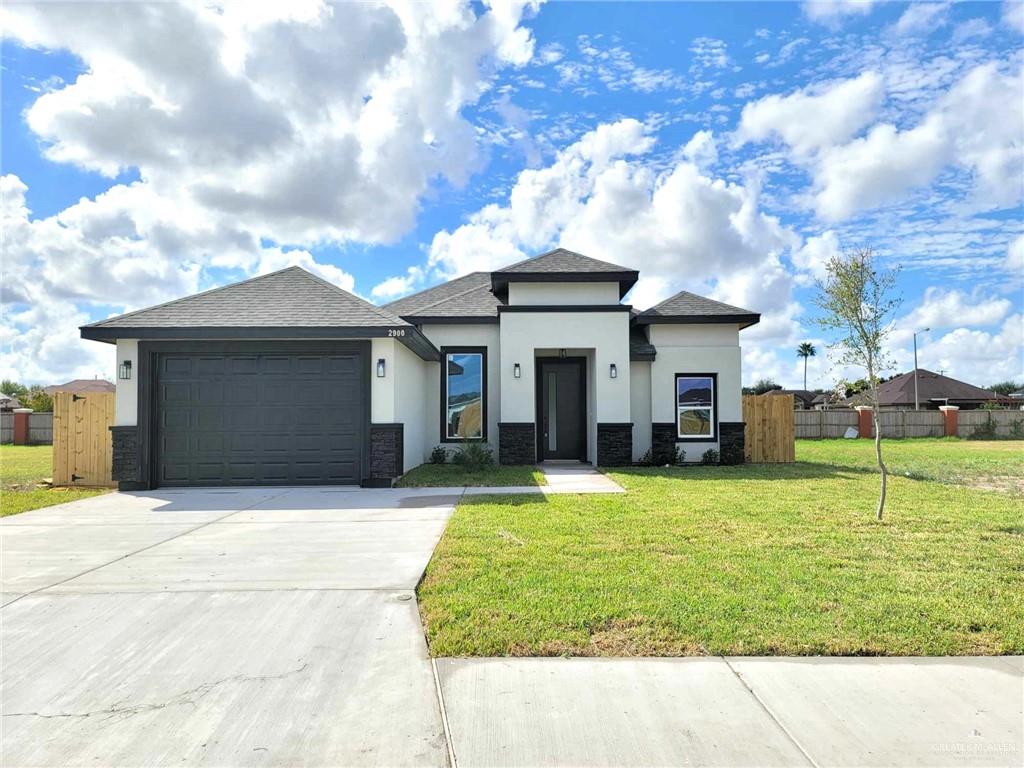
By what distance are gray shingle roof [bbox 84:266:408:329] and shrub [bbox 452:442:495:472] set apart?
3.67 m

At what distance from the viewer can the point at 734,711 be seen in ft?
9.45

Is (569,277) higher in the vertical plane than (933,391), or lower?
higher

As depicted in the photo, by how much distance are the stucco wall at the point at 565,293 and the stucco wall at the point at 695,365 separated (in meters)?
1.86

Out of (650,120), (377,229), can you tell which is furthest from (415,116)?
(650,120)

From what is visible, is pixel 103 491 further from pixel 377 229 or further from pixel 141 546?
pixel 377 229

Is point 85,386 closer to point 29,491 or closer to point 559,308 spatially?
point 29,491

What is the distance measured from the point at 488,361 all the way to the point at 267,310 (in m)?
5.45

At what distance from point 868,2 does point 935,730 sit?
1120 centimetres

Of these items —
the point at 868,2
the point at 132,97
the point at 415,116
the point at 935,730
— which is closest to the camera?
the point at 935,730

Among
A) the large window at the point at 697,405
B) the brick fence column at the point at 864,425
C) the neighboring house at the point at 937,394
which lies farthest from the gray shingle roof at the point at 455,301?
the neighboring house at the point at 937,394

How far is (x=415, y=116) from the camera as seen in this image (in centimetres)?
1313

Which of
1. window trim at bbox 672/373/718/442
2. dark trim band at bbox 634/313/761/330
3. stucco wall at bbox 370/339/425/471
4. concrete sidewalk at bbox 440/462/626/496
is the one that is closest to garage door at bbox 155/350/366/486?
stucco wall at bbox 370/339/425/471

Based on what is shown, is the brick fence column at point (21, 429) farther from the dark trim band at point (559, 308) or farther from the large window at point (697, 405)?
the large window at point (697, 405)

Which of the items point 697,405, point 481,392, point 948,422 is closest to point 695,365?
point 697,405
